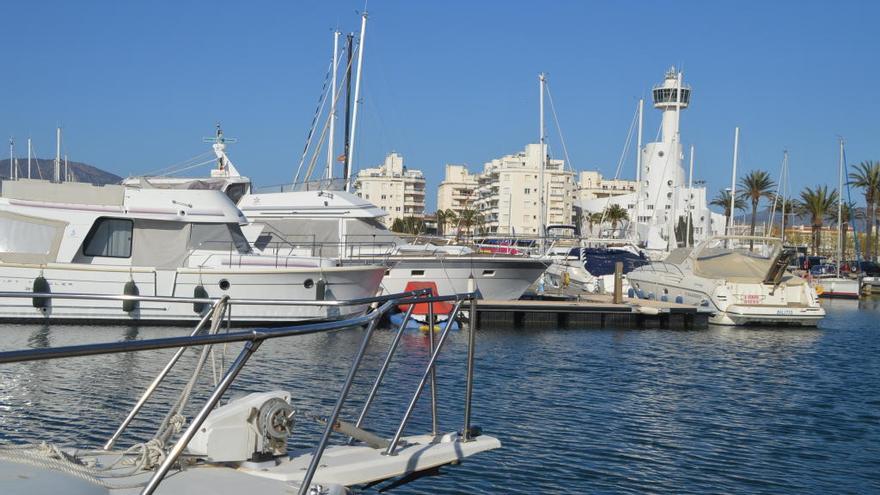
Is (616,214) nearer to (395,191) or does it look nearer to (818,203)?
(818,203)

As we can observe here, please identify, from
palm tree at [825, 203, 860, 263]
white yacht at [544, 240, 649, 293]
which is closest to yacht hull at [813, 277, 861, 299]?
white yacht at [544, 240, 649, 293]

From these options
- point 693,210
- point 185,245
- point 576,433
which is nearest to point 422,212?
point 693,210

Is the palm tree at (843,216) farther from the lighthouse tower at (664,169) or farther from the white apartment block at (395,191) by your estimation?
the white apartment block at (395,191)

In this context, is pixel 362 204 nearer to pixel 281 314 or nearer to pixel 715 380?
pixel 281 314

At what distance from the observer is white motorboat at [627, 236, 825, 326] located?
3238 cm

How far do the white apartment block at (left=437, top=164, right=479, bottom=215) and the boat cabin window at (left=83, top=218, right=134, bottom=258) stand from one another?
15836 centimetres

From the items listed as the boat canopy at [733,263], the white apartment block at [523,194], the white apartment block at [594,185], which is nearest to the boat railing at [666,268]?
the boat canopy at [733,263]

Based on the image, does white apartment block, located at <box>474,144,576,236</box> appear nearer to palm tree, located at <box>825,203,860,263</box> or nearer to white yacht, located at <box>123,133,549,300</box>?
palm tree, located at <box>825,203,860,263</box>

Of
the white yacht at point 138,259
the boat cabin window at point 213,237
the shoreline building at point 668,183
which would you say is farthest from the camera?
the shoreline building at point 668,183

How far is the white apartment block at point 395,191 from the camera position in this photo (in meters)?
171

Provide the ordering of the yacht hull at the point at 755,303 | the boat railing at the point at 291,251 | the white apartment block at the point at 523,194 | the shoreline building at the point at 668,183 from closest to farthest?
1. the boat railing at the point at 291,251
2. the yacht hull at the point at 755,303
3. the shoreline building at the point at 668,183
4. the white apartment block at the point at 523,194

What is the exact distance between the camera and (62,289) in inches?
942

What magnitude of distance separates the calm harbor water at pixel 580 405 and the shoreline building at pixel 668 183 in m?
61.6

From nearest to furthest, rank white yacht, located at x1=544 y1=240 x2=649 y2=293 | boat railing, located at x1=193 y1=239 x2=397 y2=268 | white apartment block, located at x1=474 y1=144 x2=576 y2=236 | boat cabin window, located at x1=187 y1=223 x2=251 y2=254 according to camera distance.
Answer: boat railing, located at x1=193 y1=239 x2=397 y2=268, boat cabin window, located at x1=187 y1=223 x2=251 y2=254, white yacht, located at x1=544 y1=240 x2=649 y2=293, white apartment block, located at x1=474 y1=144 x2=576 y2=236
